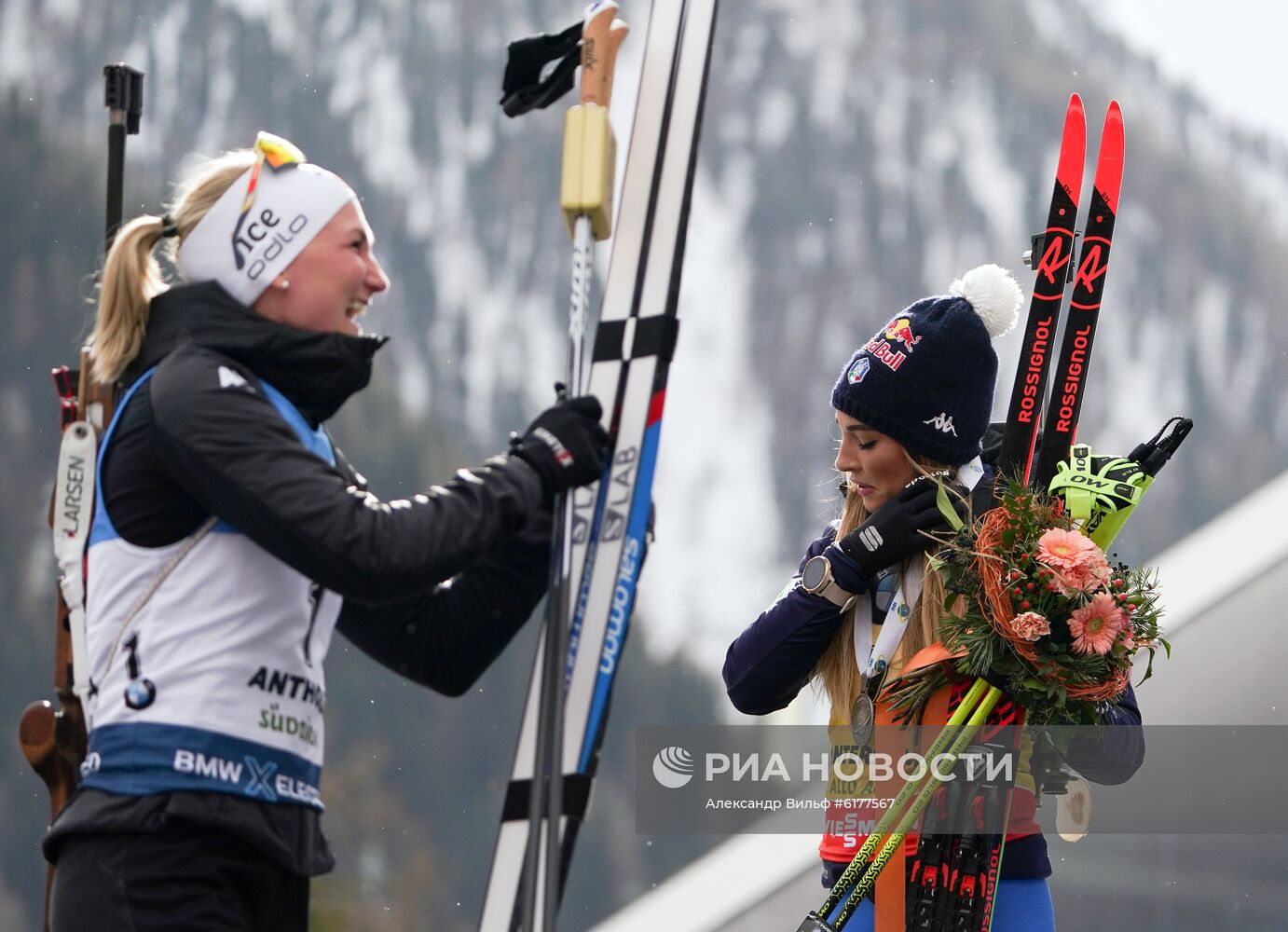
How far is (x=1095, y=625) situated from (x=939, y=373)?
0.43m

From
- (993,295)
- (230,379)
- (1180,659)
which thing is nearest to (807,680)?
(993,295)

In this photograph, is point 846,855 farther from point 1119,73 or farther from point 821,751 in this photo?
point 1119,73

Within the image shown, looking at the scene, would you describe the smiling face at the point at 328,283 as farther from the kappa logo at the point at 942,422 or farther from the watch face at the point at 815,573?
the kappa logo at the point at 942,422

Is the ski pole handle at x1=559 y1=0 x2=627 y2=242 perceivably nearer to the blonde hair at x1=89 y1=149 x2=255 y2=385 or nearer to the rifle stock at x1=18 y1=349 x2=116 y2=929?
the blonde hair at x1=89 y1=149 x2=255 y2=385

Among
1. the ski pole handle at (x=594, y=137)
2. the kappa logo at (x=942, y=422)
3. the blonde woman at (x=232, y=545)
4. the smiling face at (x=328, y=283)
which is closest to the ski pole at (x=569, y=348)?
the ski pole handle at (x=594, y=137)

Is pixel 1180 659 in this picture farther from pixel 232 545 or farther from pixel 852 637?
pixel 232 545

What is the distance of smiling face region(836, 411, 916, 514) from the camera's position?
194 centimetres

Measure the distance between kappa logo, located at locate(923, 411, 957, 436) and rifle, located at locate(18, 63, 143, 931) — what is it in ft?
3.47

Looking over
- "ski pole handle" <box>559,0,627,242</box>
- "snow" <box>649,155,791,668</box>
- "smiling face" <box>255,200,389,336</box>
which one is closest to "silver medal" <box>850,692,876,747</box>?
"ski pole handle" <box>559,0,627,242</box>

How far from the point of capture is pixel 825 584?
183cm

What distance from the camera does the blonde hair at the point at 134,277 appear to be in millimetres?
1445

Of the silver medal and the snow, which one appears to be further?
the snow

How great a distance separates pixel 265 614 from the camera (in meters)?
1.37

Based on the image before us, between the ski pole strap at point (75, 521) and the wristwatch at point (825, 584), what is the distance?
87 cm
